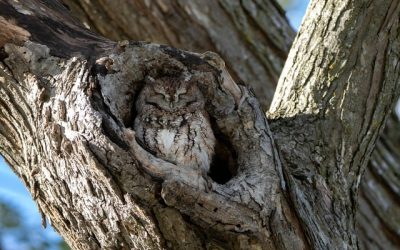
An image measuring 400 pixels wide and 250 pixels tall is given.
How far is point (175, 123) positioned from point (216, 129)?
19cm

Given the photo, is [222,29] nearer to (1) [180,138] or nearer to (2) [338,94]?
(2) [338,94]

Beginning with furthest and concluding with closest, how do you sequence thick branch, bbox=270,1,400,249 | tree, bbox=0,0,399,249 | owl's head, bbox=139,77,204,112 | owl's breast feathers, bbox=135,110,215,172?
thick branch, bbox=270,1,400,249 → owl's head, bbox=139,77,204,112 → owl's breast feathers, bbox=135,110,215,172 → tree, bbox=0,0,399,249

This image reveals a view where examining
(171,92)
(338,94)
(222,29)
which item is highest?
(222,29)

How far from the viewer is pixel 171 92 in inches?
106

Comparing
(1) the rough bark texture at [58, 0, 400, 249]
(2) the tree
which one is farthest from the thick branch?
(1) the rough bark texture at [58, 0, 400, 249]

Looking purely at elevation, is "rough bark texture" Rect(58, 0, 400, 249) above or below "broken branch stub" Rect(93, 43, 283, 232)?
above

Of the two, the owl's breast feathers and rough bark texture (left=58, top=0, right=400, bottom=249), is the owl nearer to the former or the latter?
the owl's breast feathers

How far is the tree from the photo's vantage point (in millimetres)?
2129

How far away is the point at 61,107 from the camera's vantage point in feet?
7.39

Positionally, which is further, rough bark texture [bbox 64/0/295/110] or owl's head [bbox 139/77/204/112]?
rough bark texture [bbox 64/0/295/110]

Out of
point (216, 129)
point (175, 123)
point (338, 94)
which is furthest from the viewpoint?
point (338, 94)

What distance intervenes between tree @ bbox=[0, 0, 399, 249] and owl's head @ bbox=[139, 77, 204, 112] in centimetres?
4

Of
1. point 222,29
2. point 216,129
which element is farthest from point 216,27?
point 216,129

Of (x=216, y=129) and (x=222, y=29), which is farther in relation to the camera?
(x=222, y=29)
